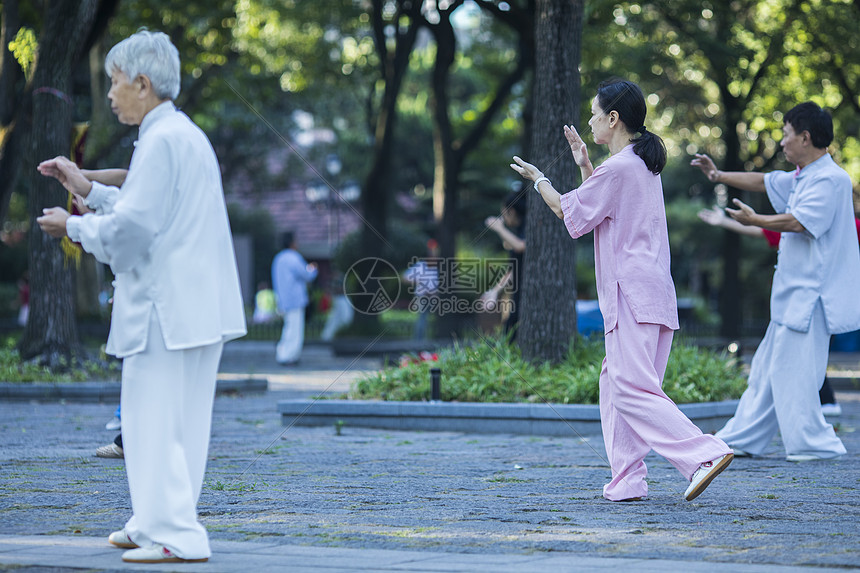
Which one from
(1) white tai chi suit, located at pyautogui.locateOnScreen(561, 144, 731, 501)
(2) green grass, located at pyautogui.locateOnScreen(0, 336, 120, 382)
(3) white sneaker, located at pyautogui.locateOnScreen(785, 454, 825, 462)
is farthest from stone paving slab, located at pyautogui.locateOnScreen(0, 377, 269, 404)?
(1) white tai chi suit, located at pyautogui.locateOnScreen(561, 144, 731, 501)

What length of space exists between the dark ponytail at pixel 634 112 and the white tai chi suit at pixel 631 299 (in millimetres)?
51

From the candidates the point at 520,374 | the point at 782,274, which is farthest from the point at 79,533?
the point at 520,374

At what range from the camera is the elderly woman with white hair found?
3838mm

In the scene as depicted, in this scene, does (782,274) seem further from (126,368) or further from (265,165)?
(265,165)

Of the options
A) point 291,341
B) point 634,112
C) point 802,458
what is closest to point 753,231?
point 802,458

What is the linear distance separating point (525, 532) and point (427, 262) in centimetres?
1290

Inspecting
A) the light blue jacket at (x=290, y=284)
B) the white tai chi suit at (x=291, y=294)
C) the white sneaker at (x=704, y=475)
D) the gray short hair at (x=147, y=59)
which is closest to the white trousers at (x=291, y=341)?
the white tai chi suit at (x=291, y=294)

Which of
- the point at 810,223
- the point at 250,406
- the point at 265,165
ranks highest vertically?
the point at 265,165

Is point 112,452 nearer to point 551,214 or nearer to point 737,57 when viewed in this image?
point 551,214

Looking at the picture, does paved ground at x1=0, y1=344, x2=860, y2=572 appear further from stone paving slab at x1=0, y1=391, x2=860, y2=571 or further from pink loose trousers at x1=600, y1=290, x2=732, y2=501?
pink loose trousers at x1=600, y1=290, x2=732, y2=501

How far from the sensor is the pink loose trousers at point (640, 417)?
5172mm

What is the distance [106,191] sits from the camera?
4207 mm

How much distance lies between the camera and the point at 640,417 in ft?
17.2

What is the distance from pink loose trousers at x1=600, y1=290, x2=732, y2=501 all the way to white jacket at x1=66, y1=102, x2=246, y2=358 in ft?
6.86
